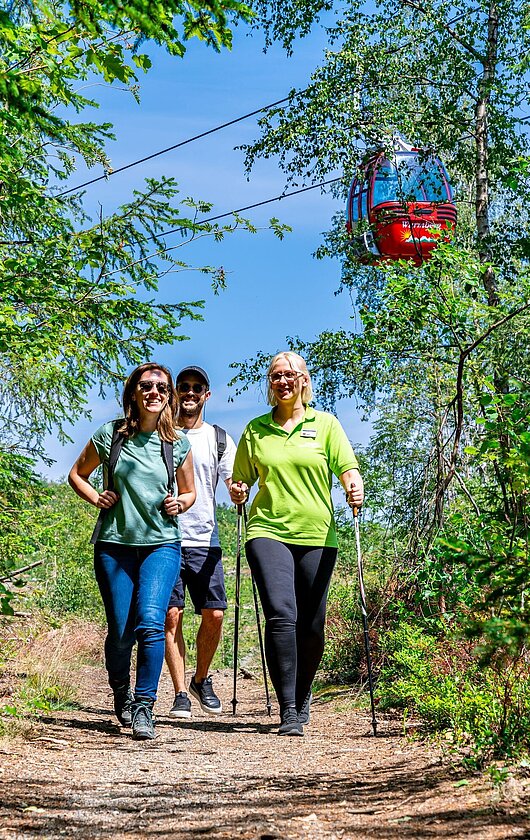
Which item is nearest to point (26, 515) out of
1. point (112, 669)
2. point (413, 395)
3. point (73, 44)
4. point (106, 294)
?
point (106, 294)

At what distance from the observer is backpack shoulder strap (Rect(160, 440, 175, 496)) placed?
5469 mm

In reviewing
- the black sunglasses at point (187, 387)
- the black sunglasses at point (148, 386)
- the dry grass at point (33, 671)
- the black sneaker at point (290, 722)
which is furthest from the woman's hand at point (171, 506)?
the black sunglasses at point (187, 387)

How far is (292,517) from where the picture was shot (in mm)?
5453

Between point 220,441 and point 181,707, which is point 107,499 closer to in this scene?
point 220,441

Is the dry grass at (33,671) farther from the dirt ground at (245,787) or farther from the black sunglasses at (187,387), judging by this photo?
the black sunglasses at (187,387)

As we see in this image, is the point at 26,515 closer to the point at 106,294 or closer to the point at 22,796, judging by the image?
the point at 106,294

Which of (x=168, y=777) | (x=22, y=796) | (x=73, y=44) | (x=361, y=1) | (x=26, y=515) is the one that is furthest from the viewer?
(x=361, y=1)

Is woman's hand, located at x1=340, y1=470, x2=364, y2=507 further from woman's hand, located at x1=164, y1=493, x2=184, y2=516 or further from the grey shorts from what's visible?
the grey shorts

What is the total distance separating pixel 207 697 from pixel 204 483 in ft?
4.81

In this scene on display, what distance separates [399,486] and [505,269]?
7.82ft

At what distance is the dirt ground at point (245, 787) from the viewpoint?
2998 millimetres

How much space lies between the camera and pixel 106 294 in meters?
7.54

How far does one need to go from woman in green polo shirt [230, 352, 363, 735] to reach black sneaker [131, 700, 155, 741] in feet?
2.31

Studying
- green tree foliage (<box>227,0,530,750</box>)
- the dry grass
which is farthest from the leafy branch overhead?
the dry grass
